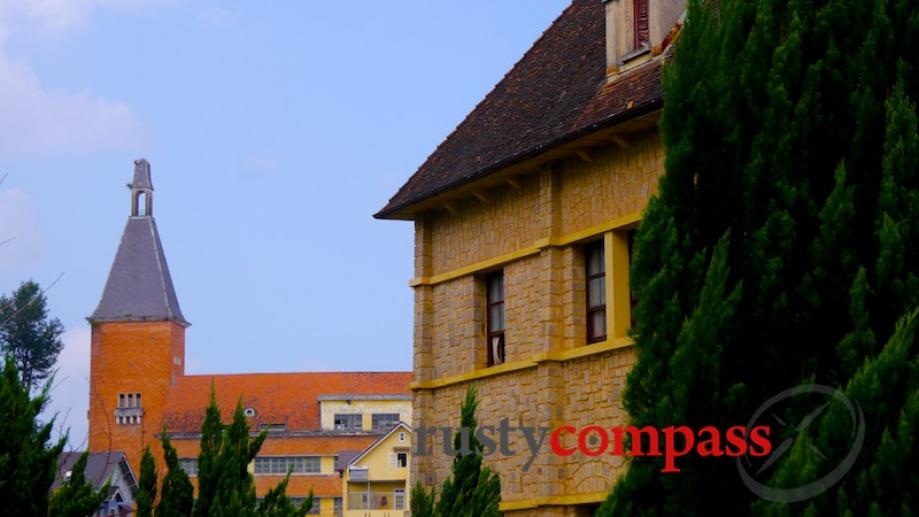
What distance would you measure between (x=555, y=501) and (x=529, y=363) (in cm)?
195

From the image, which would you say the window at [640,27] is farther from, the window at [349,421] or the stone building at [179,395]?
the window at [349,421]

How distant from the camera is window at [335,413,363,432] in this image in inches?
3666

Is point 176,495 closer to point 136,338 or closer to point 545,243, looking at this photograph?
point 545,243

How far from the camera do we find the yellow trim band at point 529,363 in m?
19.4

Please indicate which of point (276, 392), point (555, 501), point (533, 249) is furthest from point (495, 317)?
point (276, 392)

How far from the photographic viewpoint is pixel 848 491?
9469mm

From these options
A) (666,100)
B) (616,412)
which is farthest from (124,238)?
(666,100)

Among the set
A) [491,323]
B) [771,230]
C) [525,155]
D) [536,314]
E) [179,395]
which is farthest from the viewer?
[179,395]

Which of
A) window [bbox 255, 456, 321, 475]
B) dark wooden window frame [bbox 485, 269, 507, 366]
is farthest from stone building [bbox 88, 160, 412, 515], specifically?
dark wooden window frame [bbox 485, 269, 507, 366]

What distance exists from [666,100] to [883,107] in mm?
1508

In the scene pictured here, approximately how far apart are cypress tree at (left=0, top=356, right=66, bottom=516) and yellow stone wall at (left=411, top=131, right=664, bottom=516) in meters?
6.91

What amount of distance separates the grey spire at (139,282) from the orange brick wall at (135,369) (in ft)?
2.02

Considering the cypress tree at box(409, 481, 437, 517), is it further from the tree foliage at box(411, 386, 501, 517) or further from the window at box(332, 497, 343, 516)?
the window at box(332, 497, 343, 516)

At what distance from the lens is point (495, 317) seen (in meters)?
22.6
